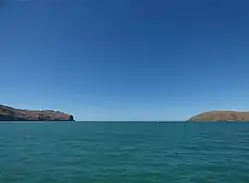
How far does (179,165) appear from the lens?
31125mm

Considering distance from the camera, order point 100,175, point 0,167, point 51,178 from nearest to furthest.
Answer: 1. point 51,178
2. point 100,175
3. point 0,167

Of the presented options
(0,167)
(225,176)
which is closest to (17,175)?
(0,167)

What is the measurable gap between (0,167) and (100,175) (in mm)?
11724

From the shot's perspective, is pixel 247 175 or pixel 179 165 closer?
pixel 247 175

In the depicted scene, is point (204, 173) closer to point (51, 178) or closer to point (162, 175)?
point (162, 175)

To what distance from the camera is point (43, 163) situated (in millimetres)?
31922

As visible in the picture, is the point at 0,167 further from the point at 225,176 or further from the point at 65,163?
the point at 225,176

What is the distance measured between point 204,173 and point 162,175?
13.9ft

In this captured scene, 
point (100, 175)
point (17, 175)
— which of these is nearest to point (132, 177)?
point (100, 175)

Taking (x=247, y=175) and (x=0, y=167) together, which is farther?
(x=0, y=167)

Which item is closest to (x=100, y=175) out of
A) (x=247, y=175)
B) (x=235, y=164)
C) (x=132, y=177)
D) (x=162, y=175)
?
(x=132, y=177)

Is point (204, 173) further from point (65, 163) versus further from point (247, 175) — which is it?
point (65, 163)

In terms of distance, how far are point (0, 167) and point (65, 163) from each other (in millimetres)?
6976

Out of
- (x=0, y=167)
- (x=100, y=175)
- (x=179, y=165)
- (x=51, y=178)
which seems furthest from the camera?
(x=179, y=165)
